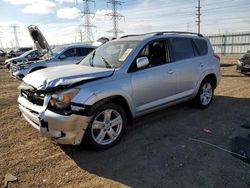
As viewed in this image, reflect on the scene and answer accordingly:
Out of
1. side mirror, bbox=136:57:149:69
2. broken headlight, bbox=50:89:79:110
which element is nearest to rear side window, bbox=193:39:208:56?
side mirror, bbox=136:57:149:69

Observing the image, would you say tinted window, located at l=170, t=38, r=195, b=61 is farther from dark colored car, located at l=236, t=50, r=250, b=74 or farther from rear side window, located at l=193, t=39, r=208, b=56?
dark colored car, located at l=236, t=50, r=250, b=74

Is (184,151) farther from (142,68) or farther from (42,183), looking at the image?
(42,183)

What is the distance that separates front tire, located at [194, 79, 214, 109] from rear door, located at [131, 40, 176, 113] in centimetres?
114

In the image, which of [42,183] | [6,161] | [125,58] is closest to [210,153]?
[125,58]

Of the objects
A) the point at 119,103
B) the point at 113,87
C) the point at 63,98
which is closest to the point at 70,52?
the point at 119,103

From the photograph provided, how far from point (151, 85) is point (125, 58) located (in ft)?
2.31

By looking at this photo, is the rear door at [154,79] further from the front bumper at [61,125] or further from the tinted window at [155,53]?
the front bumper at [61,125]

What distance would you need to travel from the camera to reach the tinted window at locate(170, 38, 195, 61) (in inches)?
193

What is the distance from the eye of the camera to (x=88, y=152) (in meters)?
3.71

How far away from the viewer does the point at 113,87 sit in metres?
3.64

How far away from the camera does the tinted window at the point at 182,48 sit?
489cm

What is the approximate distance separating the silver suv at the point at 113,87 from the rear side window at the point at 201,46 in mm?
30

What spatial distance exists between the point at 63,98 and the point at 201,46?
154 inches

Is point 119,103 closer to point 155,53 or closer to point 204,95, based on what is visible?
point 155,53
